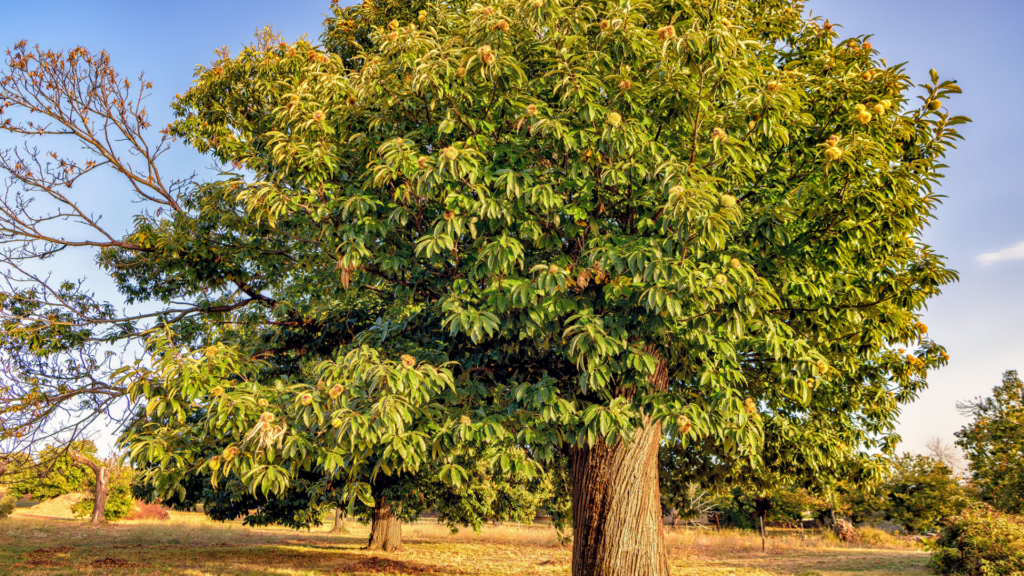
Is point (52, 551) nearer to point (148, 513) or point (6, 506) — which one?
point (6, 506)

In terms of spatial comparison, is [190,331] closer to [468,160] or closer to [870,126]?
[468,160]

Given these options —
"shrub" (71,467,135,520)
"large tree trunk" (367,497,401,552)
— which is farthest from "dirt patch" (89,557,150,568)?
"shrub" (71,467,135,520)

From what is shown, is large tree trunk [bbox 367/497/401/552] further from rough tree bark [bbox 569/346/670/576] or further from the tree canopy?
the tree canopy

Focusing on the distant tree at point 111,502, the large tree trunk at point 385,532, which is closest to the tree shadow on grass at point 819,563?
the large tree trunk at point 385,532

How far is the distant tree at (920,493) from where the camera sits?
25348mm

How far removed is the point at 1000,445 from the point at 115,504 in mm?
45964

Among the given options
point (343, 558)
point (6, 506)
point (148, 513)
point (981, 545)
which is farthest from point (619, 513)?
point (148, 513)

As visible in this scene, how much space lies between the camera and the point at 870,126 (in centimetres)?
568

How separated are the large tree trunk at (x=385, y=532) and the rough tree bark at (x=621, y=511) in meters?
14.8

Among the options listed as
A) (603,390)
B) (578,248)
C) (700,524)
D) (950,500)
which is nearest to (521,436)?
(603,390)

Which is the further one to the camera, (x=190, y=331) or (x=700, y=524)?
(x=700, y=524)

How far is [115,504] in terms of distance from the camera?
34156 mm

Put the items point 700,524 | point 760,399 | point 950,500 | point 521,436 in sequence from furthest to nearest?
1. point 700,524
2. point 950,500
3. point 760,399
4. point 521,436

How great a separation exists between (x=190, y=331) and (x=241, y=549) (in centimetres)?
1382
